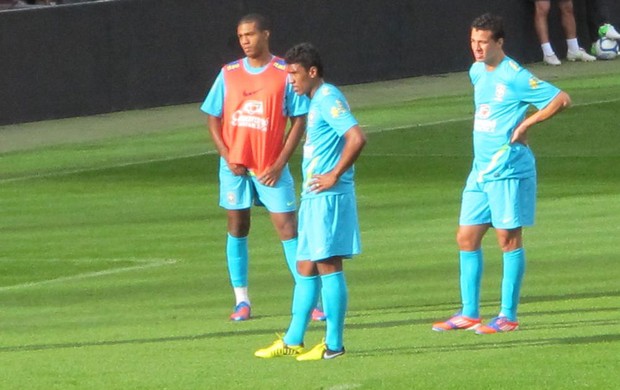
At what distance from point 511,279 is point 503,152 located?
0.75 metres

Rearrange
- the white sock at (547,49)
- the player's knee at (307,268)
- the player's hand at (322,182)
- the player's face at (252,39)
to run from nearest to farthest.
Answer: the player's hand at (322,182) < the player's knee at (307,268) < the player's face at (252,39) < the white sock at (547,49)

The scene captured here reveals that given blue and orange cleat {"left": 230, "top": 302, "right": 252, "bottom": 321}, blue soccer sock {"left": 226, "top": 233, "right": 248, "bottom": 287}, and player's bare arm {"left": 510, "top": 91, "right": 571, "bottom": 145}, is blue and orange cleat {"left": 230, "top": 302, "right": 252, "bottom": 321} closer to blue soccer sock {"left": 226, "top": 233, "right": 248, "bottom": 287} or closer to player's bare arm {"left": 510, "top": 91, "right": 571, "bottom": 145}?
blue soccer sock {"left": 226, "top": 233, "right": 248, "bottom": 287}

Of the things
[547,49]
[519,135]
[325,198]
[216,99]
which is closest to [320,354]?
[325,198]

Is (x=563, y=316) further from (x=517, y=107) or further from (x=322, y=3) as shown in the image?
(x=322, y=3)

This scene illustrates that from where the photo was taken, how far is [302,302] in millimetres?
9641

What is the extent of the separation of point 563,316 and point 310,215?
2.32 m

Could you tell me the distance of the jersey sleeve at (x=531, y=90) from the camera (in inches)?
403

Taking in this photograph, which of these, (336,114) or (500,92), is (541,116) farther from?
(336,114)

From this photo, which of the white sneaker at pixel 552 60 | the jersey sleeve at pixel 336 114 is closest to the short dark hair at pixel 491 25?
the jersey sleeve at pixel 336 114

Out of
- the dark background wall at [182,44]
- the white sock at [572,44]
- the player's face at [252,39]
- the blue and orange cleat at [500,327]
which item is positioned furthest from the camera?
the white sock at [572,44]

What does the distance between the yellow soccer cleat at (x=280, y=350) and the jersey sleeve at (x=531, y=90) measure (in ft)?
6.49

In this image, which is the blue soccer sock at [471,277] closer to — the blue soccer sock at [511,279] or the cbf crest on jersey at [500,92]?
the blue soccer sock at [511,279]

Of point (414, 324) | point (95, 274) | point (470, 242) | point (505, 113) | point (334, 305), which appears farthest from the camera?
point (95, 274)

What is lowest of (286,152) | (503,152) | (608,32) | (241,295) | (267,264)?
(608,32)
